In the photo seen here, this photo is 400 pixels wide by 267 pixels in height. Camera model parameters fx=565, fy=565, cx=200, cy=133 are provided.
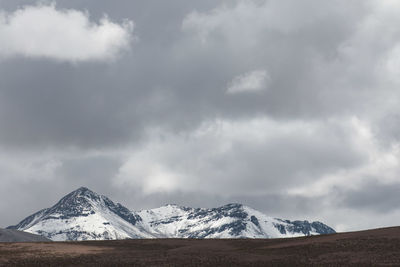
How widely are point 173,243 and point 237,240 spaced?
1033cm

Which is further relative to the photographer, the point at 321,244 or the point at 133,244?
the point at 133,244

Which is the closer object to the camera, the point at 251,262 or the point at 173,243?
the point at 251,262

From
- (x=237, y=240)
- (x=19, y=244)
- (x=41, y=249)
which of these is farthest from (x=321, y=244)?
(x=19, y=244)

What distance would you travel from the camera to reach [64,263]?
217 ft

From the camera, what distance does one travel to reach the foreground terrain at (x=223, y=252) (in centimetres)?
6450

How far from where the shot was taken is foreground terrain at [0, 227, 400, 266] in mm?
64500

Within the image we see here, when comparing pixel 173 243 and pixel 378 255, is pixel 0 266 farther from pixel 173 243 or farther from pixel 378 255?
pixel 378 255

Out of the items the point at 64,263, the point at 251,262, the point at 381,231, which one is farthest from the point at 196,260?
the point at 381,231

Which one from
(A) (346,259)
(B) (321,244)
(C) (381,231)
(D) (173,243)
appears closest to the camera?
(A) (346,259)

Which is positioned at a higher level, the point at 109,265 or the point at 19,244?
the point at 19,244

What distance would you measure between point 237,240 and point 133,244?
1634 centimetres

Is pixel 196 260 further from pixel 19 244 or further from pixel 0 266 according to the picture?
pixel 19 244

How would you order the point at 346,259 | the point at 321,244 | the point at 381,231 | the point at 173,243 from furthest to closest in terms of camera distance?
the point at 173,243 < the point at 381,231 < the point at 321,244 < the point at 346,259

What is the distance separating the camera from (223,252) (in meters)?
74.1
